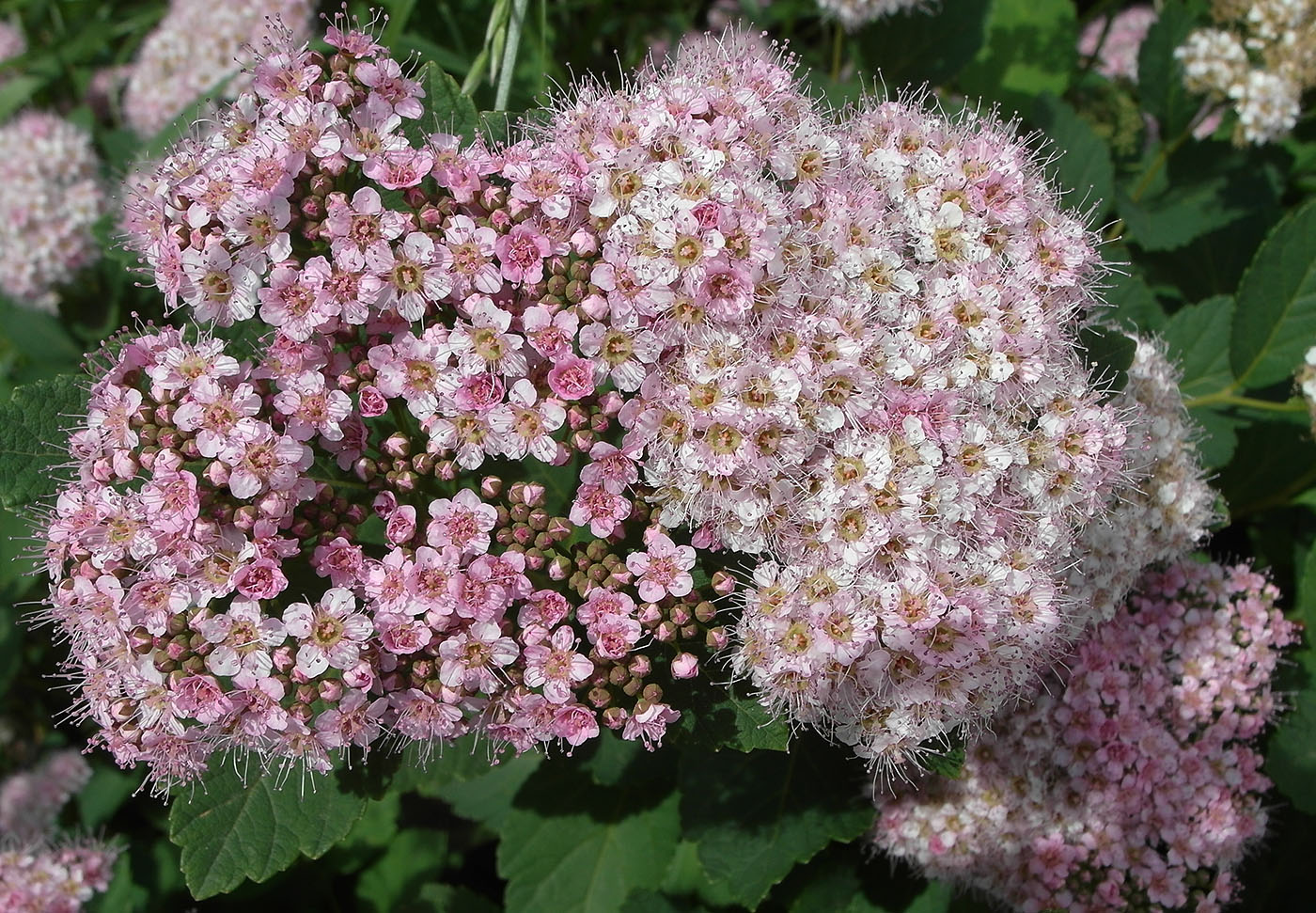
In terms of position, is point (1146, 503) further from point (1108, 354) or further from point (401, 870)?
point (401, 870)

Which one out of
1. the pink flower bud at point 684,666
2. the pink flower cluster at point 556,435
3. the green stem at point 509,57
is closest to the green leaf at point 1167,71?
the pink flower cluster at point 556,435

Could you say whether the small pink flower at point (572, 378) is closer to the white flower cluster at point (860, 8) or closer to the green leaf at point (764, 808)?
the green leaf at point (764, 808)

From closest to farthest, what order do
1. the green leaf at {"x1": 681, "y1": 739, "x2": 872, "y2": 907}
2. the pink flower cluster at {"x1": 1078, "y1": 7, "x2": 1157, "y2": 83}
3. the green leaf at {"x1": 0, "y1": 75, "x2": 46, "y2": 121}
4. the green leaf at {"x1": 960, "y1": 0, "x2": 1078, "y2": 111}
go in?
the green leaf at {"x1": 681, "y1": 739, "x2": 872, "y2": 907} → the green leaf at {"x1": 960, "y1": 0, "x2": 1078, "y2": 111} → the green leaf at {"x1": 0, "y1": 75, "x2": 46, "y2": 121} → the pink flower cluster at {"x1": 1078, "y1": 7, "x2": 1157, "y2": 83}

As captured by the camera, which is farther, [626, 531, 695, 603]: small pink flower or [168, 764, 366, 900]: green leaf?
[168, 764, 366, 900]: green leaf

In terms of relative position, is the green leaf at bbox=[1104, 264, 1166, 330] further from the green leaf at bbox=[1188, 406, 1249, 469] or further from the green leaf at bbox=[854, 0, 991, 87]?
the green leaf at bbox=[854, 0, 991, 87]

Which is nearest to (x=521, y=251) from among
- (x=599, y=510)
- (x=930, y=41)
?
(x=599, y=510)

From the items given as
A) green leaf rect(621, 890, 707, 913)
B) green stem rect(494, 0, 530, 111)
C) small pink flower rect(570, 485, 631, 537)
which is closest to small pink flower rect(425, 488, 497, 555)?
small pink flower rect(570, 485, 631, 537)

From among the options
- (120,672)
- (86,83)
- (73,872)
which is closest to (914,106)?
(120,672)
